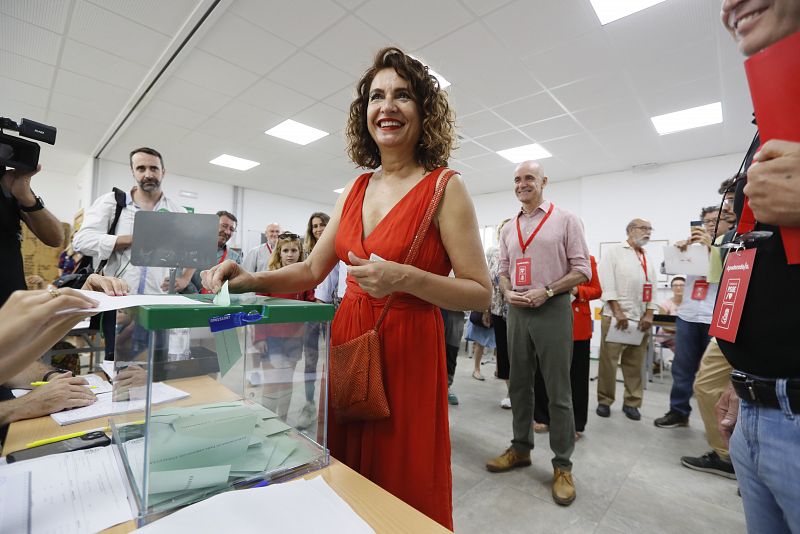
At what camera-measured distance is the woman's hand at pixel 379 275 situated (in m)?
0.70

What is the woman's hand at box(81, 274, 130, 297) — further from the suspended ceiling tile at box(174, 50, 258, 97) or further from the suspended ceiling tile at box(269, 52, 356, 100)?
the suspended ceiling tile at box(174, 50, 258, 97)

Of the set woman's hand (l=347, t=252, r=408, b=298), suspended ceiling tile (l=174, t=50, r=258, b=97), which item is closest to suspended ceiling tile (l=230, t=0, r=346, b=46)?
suspended ceiling tile (l=174, t=50, r=258, b=97)

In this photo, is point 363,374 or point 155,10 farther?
point 155,10

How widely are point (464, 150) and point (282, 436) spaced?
225 inches

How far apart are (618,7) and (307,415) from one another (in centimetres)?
347

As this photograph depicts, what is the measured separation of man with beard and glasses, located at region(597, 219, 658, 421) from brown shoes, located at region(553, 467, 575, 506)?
1.51m

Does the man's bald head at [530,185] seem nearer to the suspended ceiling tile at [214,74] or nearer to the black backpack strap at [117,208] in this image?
the black backpack strap at [117,208]

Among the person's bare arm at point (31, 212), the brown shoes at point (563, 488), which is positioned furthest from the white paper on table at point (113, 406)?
the brown shoes at point (563, 488)

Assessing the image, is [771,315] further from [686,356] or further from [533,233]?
[686,356]

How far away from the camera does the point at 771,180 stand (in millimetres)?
535

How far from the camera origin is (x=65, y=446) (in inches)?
27.2

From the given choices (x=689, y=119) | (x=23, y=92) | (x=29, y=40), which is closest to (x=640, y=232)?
(x=689, y=119)

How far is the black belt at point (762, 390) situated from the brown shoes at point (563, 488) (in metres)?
1.51

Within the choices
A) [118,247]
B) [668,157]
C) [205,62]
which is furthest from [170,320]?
[668,157]
